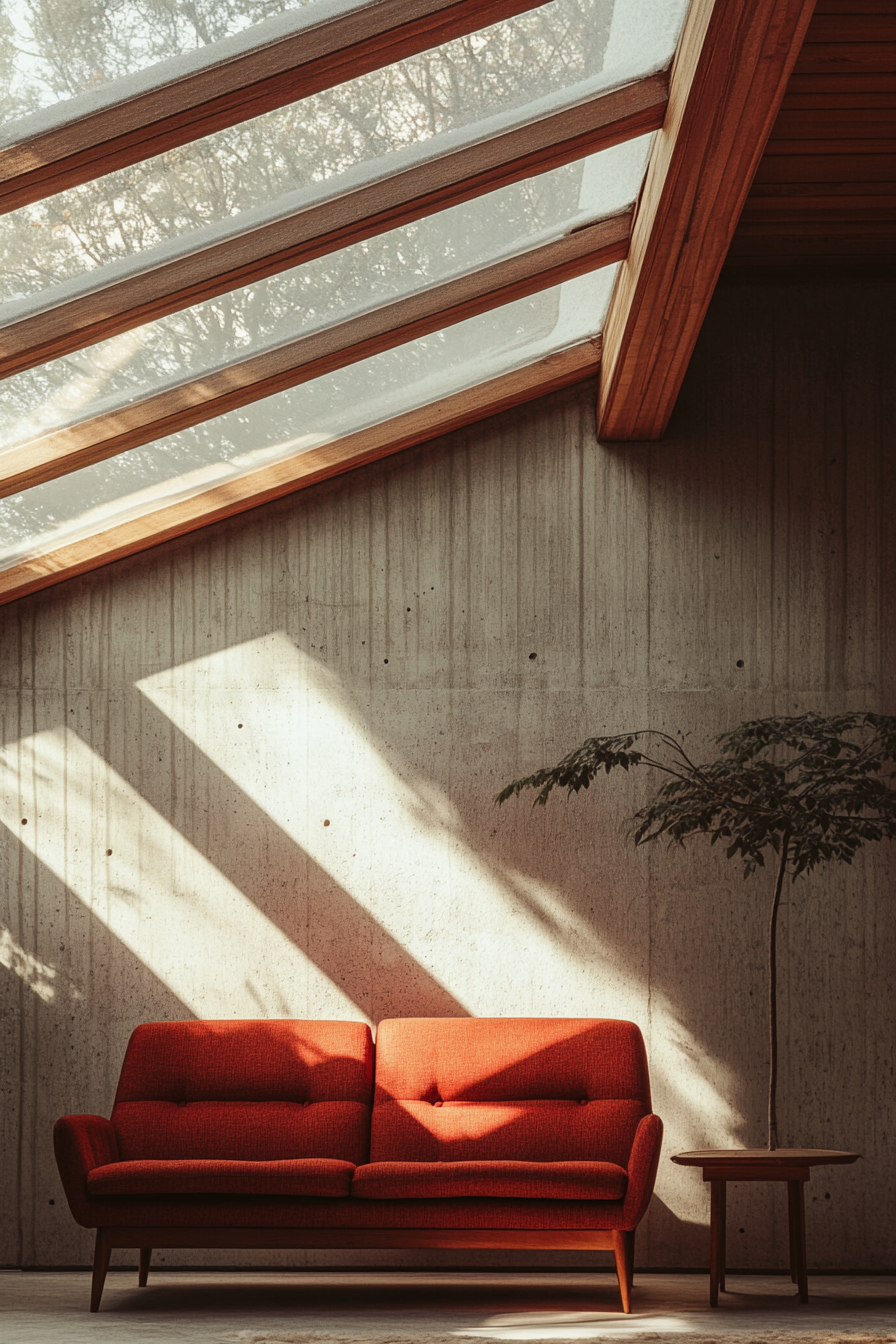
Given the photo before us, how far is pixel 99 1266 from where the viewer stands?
14.6ft

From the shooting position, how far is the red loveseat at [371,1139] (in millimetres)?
4457

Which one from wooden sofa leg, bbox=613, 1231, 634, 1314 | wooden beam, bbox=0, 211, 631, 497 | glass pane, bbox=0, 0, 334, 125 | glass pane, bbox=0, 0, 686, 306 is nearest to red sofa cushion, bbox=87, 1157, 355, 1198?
wooden sofa leg, bbox=613, 1231, 634, 1314

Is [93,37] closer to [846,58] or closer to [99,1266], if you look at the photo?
[846,58]

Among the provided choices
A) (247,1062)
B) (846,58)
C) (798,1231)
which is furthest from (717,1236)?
(846,58)

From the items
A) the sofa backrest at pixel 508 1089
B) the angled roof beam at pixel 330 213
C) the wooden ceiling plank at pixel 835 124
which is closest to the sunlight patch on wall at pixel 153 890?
the sofa backrest at pixel 508 1089

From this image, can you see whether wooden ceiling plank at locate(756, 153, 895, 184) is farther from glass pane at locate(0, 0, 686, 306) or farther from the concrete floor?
the concrete floor

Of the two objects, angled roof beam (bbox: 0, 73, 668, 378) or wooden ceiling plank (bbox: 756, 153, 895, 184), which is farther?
wooden ceiling plank (bbox: 756, 153, 895, 184)

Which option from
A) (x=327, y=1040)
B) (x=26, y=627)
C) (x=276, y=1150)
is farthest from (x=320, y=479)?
(x=276, y=1150)

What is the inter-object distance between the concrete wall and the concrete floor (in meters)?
0.32

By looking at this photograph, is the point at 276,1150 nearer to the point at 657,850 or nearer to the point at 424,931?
the point at 424,931

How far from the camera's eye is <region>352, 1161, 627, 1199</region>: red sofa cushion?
4.43 meters

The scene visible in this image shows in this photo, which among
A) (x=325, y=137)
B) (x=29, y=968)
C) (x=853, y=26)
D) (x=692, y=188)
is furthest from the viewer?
(x=29, y=968)

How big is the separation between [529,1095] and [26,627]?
113 inches

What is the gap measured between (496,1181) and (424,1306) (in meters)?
0.52
